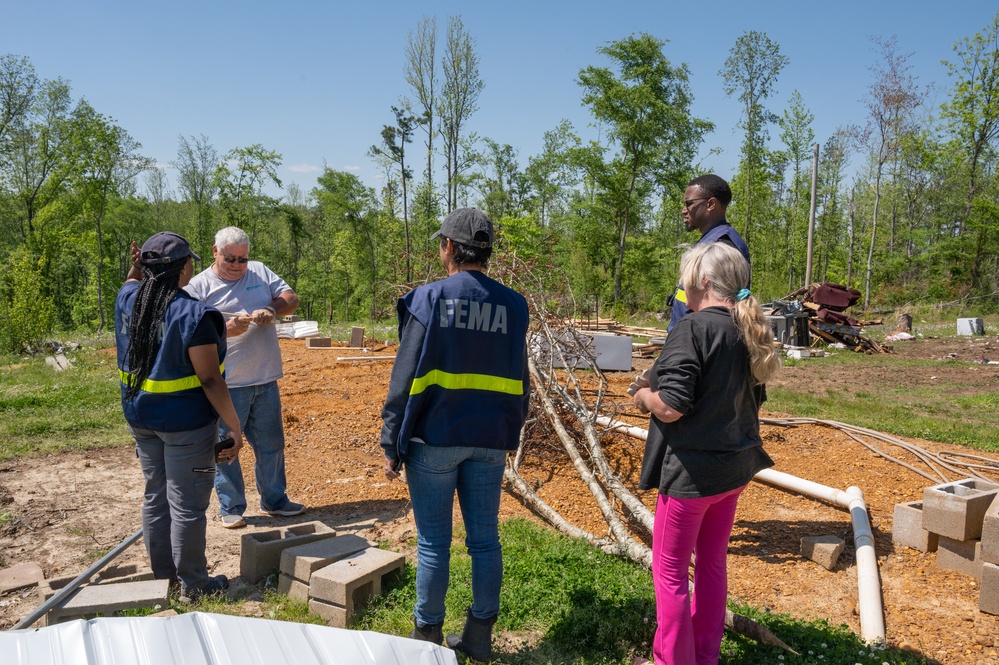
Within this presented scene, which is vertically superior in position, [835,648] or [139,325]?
[139,325]

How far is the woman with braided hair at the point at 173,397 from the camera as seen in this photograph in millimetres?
3258

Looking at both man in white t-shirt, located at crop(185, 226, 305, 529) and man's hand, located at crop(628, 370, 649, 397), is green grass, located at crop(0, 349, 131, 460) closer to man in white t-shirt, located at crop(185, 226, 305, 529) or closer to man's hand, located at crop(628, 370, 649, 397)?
man in white t-shirt, located at crop(185, 226, 305, 529)

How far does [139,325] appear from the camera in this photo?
3.26 m

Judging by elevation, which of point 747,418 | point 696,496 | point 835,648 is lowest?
point 835,648

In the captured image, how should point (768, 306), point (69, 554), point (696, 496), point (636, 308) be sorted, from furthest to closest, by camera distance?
point (636, 308)
point (768, 306)
point (69, 554)
point (696, 496)

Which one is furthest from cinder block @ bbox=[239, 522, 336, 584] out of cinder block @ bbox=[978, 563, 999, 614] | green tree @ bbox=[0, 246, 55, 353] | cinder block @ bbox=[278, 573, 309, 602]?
green tree @ bbox=[0, 246, 55, 353]

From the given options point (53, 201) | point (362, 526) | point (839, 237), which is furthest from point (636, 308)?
point (362, 526)

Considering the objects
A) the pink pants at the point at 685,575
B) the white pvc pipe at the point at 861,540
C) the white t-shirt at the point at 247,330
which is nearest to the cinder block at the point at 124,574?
the white t-shirt at the point at 247,330

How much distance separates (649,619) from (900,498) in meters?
3.06

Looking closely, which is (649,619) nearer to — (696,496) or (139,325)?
(696,496)

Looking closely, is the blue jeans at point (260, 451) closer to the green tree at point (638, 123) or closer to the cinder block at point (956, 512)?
the cinder block at point (956, 512)

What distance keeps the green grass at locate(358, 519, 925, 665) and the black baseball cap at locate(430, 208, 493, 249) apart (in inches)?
70.2

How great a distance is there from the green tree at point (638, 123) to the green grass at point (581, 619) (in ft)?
79.8

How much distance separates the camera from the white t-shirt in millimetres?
4523
